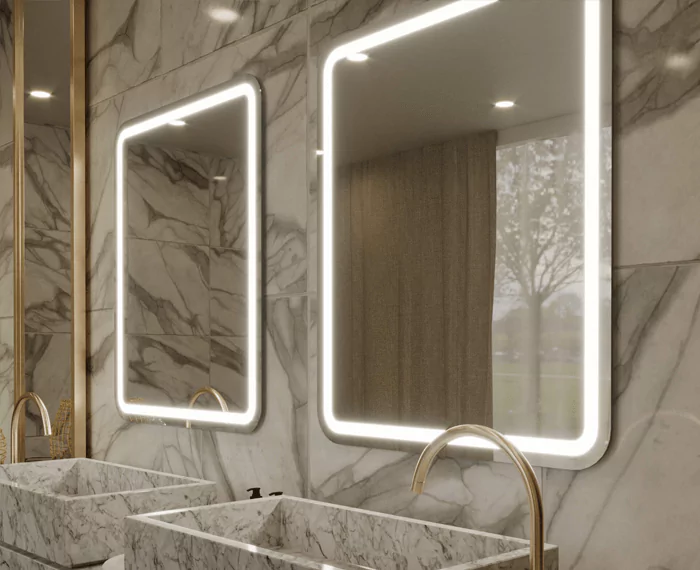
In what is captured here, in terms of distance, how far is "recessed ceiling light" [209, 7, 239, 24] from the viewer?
224 centimetres

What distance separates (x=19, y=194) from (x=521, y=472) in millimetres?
2307

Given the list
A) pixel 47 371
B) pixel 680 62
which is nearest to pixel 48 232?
pixel 47 371

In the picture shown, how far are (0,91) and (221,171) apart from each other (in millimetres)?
1393

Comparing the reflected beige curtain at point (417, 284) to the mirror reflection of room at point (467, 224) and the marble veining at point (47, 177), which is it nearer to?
the mirror reflection of room at point (467, 224)

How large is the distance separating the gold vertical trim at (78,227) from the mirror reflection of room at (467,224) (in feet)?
4.00

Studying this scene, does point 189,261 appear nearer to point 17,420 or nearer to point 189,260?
point 189,260

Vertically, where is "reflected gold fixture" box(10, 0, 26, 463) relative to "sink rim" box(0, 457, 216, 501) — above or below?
above

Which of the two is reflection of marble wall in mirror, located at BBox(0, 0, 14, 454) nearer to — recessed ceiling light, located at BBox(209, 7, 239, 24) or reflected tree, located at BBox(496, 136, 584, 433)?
recessed ceiling light, located at BBox(209, 7, 239, 24)

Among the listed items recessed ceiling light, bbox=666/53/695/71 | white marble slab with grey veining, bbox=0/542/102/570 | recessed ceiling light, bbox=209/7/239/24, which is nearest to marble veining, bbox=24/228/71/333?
white marble slab with grey veining, bbox=0/542/102/570

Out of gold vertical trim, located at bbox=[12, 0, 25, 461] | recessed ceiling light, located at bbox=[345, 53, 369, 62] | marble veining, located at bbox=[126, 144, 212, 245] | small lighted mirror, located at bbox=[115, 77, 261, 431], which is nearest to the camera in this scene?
recessed ceiling light, located at bbox=[345, 53, 369, 62]

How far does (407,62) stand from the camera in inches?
69.5

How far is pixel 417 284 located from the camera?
1.73 metres

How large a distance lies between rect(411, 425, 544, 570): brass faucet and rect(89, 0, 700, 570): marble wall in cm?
18

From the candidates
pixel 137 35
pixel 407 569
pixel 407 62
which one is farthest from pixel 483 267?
pixel 137 35
